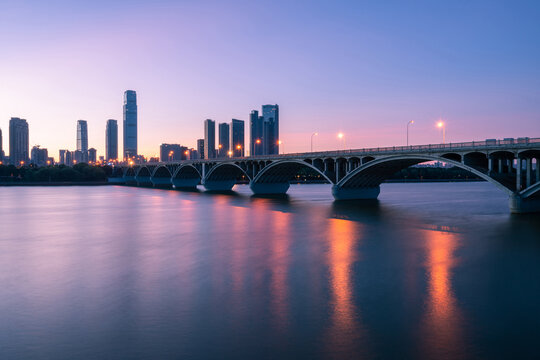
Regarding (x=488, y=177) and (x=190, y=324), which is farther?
(x=488, y=177)

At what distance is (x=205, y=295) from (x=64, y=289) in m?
5.77

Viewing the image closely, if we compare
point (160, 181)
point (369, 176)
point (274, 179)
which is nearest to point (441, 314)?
point (369, 176)

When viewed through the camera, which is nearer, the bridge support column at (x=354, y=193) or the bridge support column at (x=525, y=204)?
the bridge support column at (x=525, y=204)

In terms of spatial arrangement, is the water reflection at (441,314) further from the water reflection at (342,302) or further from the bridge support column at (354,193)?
the bridge support column at (354,193)

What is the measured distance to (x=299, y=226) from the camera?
113ft

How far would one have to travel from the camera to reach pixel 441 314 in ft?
39.1

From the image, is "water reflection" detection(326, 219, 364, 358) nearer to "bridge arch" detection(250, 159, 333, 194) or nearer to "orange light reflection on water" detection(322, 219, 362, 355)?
"orange light reflection on water" detection(322, 219, 362, 355)

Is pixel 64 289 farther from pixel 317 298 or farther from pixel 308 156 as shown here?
pixel 308 156

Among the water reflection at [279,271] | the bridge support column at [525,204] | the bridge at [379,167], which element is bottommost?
the water reflection at [279,271]

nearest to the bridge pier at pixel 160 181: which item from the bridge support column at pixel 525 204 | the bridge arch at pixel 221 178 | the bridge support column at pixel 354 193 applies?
the bridge arch at pixel 221 178

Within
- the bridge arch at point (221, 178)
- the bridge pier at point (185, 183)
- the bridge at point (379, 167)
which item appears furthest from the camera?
the bridge pier at point (185, 183)

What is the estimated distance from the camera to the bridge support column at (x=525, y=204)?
129ft

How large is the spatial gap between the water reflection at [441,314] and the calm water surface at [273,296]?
0.05m

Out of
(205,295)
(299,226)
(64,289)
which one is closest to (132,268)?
(64,289)
